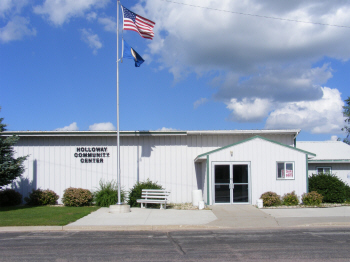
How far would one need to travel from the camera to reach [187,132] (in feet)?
67.3

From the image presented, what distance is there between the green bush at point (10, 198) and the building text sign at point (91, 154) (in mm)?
3799

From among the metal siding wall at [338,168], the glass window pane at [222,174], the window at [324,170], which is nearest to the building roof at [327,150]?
the metal siding wall at [338,168]

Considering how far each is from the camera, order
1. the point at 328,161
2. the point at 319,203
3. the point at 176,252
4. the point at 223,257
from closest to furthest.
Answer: the point at 223,257, the point at 176,252, the point at 319,203, the point at 328,161

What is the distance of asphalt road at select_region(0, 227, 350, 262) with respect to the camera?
317 inches

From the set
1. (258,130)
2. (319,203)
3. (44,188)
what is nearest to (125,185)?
(44,188)

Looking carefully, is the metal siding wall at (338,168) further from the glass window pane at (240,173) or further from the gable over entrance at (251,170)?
the glass window pane at (240,173)

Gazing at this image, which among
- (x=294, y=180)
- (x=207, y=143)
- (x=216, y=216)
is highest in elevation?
(x=207, y=143)

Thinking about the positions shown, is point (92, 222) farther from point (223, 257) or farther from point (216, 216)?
point (223, 257)

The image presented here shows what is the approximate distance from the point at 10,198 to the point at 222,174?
1163 centimetres

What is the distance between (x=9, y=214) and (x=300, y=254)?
1250cm

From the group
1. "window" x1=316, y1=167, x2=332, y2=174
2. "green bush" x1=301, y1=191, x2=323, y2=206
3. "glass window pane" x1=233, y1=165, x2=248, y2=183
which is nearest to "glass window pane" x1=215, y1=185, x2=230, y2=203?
"glass window pane" x1=233, y1=165, x2=248, y2=183

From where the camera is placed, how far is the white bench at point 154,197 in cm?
1738

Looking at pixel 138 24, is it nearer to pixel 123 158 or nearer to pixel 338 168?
pixel 123 158

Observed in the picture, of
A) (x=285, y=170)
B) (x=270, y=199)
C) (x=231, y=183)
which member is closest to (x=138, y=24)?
(x=231, y=183)
